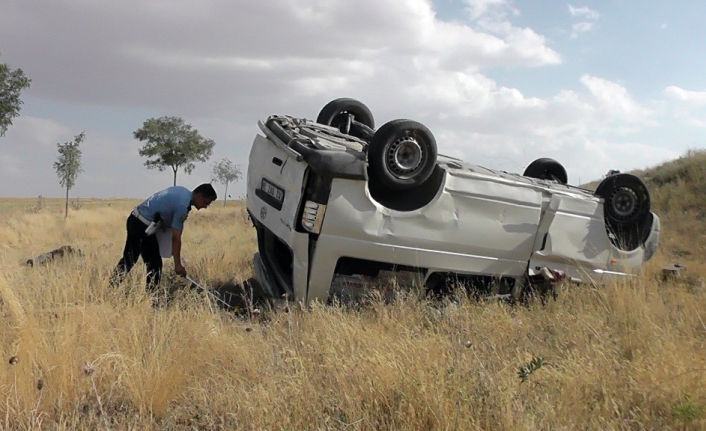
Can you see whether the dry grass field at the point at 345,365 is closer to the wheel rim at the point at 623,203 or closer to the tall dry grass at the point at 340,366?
the tall dry grass at the point at 340,366

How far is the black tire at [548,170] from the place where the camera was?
759 centimetres

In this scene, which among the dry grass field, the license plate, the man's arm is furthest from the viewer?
the man's arm

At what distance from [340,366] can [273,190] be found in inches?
90.2

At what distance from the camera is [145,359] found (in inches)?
135

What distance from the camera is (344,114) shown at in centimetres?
707

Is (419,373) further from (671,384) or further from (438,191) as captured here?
(438,191)

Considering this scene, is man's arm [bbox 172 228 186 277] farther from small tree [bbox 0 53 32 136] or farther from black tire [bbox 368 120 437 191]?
small tree [bbox 0 53 32 136]

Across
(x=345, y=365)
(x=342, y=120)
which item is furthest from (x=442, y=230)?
(x=342, y=120)

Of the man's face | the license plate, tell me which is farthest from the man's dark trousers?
the license plate

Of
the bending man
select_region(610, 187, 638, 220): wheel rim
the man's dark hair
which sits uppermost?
select_region(610, 187, 638, 220): wheel rim

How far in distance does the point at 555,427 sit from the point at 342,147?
116 inches

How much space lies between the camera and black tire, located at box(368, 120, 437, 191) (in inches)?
185

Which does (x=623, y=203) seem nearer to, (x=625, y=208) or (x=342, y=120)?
(x=625, y=208)

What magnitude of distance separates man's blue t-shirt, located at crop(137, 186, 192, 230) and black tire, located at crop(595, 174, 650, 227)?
168 inches
